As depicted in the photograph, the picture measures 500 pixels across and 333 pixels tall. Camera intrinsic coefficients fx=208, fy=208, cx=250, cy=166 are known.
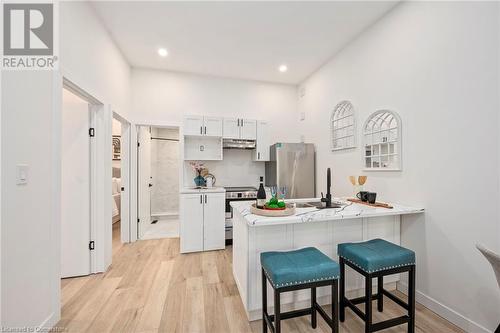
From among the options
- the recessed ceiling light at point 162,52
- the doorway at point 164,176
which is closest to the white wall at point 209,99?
the recessed ceiling light at point 162,52

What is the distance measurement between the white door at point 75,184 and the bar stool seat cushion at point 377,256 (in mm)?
2786

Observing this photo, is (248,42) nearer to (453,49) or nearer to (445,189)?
(453,49)

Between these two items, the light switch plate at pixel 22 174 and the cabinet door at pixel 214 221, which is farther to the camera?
the cabinet door at pixel 214 221

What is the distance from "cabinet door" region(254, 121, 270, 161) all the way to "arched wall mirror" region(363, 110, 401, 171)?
5.54 ft

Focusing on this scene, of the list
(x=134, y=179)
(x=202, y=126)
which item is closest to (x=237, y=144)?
(x=202, y=126)

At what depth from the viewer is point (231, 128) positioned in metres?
3.62

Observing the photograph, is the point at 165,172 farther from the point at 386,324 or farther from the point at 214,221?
the point at 386,324

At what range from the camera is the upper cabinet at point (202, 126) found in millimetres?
3447

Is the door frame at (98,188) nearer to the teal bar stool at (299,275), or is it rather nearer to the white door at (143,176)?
the white door at (143,176)

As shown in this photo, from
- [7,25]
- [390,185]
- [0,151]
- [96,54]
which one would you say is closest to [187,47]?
[96,54]

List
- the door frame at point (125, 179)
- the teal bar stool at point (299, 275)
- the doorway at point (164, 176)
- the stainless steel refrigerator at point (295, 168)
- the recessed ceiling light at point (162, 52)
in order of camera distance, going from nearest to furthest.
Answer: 1. the teal bar stool at point (299, 275)
2. the recessed ceiling light at point (162, 52)
3. the door frame at point (125, 179)
4. the stainless steel refrigerator at point (295, 168)
5. the doorway at point (164, 176)

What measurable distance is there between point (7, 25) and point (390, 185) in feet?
11.1

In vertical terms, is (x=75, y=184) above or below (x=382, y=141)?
below

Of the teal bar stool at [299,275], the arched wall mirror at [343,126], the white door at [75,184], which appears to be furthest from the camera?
the arched wall mirror at [343,126]
